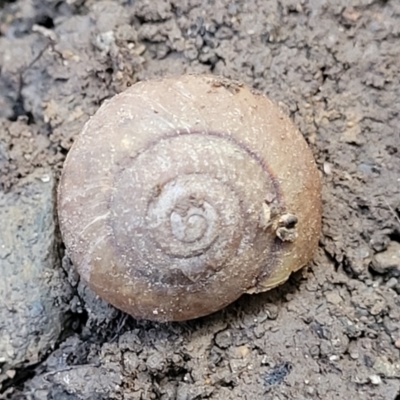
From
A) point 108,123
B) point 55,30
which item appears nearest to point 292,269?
point 108,123

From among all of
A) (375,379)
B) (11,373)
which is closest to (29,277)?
(11,373)

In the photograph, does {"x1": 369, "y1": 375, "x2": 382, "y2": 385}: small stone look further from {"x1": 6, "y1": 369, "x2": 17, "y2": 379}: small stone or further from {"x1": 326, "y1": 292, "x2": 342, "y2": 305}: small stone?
{"x1": 6, "y1": 369, "x2": 17, "y2": 379}: small stone

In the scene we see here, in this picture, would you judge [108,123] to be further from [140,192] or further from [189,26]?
[189,26]

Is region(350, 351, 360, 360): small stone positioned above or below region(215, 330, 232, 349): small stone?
above

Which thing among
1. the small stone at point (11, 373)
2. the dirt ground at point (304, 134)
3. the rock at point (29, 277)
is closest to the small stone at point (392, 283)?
the dirt ground at point (304, 134)

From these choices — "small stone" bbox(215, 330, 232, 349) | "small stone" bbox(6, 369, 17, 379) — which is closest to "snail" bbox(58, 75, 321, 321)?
"small stone" bbox(215, 330, 232, 349)

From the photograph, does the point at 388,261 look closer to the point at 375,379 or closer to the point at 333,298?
the point at 333,298
